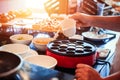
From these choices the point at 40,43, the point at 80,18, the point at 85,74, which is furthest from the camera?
the point at 80,18

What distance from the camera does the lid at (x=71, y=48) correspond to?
115cm

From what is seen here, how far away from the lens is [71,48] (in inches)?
48.3

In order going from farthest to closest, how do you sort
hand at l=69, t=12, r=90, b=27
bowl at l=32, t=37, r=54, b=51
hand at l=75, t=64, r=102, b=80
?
hand at l=69, t=12, r=90, b=27 < bowl at l=32, t=37, r=54, b=51 < hand at l=75, t=64, r=102, b=80

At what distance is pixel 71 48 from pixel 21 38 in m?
0.45

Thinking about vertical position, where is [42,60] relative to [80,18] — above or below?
below

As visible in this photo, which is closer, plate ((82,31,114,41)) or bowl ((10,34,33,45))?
bowl ((10,34,33,45))

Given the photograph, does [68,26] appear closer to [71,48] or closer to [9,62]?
[71,48]

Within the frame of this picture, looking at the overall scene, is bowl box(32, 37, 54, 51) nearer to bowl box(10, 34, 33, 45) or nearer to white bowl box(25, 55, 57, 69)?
bowl box(10, 34, 33, 45)

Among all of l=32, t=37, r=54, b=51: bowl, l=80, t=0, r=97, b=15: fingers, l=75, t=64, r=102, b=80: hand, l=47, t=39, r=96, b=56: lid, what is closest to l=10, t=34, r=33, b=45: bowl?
l=32, t=37, r=54, b=51: bowl

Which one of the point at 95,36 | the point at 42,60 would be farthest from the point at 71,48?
the point at 95,36

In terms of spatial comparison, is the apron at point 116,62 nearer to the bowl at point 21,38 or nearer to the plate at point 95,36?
the plate at point 95,36

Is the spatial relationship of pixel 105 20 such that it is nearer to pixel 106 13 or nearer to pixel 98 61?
pixel 98 61

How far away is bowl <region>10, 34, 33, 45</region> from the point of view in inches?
57.4

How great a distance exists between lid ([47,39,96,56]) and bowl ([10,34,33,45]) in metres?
0.26
